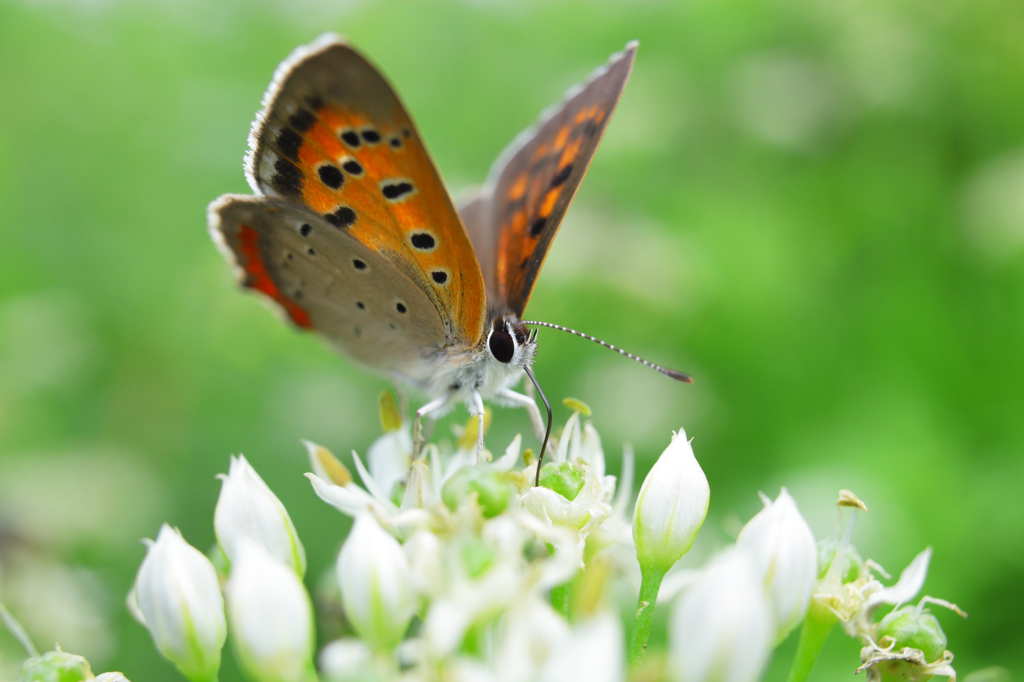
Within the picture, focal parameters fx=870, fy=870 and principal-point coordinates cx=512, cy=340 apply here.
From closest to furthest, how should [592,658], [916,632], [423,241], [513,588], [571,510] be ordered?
[592,658] → [513,588] → [916,632] → [571,510] → [423,241]

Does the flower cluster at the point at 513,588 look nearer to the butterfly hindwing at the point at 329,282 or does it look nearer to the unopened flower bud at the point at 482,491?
the unopened flower bud at the point at 482,491

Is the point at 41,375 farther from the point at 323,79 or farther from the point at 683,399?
the point at 683,399

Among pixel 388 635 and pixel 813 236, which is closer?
pixel 388 635

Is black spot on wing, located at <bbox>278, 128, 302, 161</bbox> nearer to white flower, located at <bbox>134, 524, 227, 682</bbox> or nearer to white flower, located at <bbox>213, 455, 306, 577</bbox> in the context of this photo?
white flower, located at <bbox>213, 455, 306, 577</bbox>

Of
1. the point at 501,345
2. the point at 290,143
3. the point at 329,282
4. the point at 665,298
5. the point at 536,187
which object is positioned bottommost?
the point at 665,298

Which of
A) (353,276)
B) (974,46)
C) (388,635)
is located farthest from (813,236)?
(388,635)

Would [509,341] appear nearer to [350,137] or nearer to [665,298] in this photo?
[350,137]

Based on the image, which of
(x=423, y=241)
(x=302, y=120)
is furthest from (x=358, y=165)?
(x=423, y=241)
